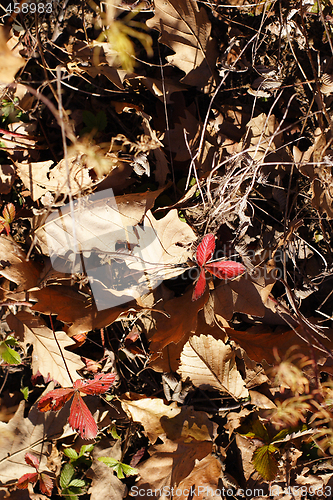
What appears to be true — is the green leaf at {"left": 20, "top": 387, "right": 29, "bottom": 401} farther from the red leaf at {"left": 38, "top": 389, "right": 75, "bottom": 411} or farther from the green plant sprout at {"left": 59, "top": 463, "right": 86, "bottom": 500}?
the green plant sprout at {"left": 59, "top": 463, "right": 86, "bottom": 500}

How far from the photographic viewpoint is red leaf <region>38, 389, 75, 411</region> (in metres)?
1.99

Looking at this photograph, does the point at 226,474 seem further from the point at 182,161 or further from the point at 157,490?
the point at 182,161

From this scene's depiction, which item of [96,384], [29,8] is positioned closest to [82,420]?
[96,384]

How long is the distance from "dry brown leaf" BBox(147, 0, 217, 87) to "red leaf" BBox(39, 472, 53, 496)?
8.85 feet

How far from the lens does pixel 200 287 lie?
1.78 m

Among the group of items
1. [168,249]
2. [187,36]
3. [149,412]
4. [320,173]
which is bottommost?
[149,412]

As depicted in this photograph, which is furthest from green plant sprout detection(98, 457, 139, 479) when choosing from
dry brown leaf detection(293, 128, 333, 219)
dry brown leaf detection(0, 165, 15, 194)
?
dry brown leaf detection(293, 128, 333, 219)

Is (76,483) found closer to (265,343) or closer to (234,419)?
(234,419)

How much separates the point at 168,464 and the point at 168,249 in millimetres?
1356

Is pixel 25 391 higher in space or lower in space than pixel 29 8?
lower

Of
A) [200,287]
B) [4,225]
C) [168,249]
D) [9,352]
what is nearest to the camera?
[200,287]

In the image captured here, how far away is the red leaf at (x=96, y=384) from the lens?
1.98m

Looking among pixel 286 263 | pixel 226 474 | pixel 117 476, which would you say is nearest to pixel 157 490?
pixel 117 476

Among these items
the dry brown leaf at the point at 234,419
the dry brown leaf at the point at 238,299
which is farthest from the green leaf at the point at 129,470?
the dry brown leaf at the point at 238,299
